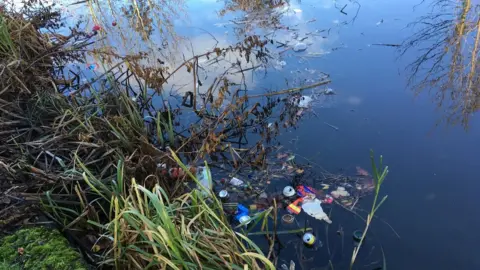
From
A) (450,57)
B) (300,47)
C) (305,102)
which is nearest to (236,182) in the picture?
(305,102)

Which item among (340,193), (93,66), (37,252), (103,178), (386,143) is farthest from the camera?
(93,66)

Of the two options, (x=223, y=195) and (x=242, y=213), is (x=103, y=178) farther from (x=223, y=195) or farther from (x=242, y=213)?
(x=242, y=213)

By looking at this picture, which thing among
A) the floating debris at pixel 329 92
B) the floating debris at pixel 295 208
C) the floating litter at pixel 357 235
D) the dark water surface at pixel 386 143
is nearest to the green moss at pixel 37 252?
the dark water surface at pixel 386 143

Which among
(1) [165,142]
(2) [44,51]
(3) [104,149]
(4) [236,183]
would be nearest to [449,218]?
(4) [236,183]

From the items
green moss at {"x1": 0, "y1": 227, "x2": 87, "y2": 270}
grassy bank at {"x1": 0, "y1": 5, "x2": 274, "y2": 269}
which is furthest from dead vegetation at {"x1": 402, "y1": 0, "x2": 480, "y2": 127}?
green moss at {"x1": 0, "y1": 227, "x2": 87, "y2": 270}

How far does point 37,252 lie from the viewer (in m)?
1.33

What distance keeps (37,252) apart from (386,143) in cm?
207

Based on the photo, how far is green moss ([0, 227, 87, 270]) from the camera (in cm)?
127

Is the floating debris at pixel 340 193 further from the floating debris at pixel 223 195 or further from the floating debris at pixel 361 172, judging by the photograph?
the floating debris at pixel 223 195

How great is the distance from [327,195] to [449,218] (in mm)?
642

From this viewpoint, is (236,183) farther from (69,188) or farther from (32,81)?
(32,81)

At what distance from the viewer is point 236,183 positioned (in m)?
2.22

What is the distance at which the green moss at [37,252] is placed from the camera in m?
1.27

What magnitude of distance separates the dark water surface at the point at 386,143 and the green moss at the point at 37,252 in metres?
0.97
